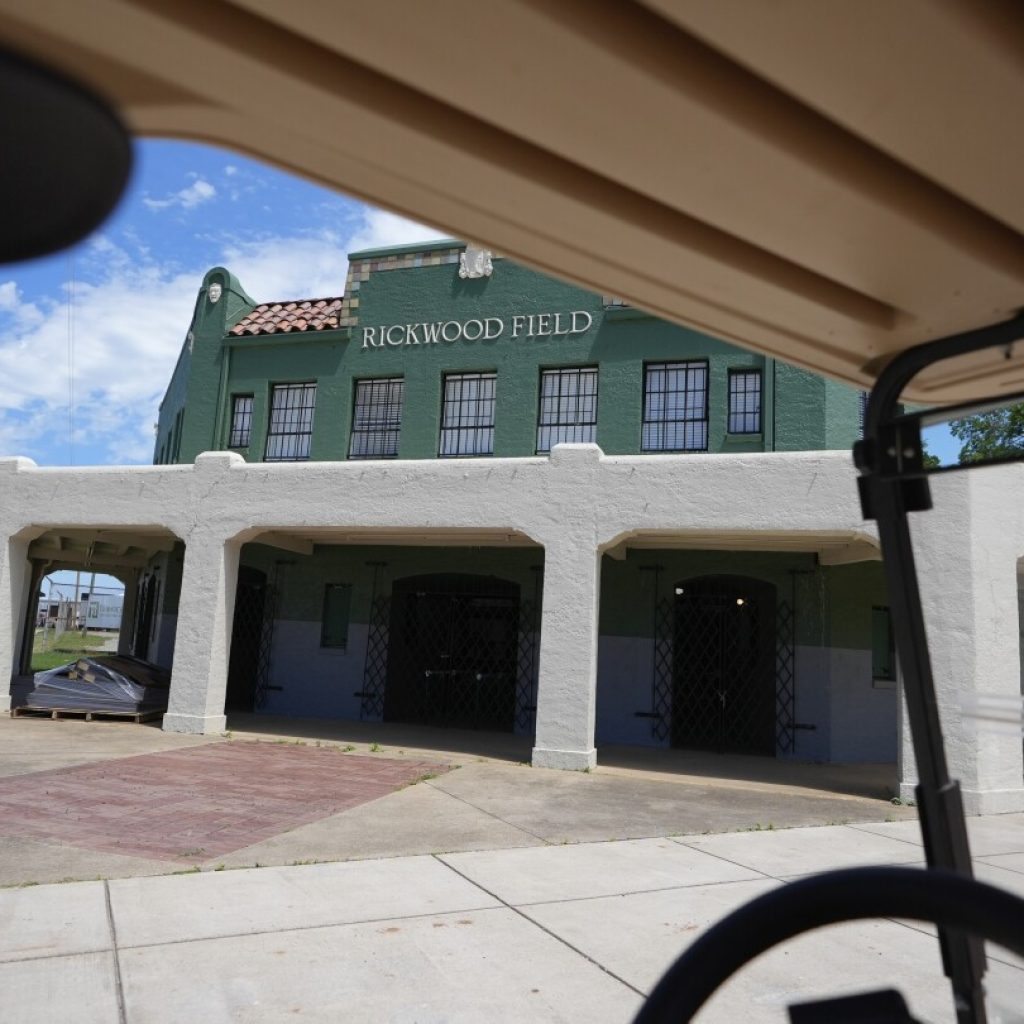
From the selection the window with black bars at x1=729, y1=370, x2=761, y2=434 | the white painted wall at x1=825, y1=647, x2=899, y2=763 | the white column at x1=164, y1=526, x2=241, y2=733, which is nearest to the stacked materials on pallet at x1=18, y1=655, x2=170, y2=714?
the white column at x1=164, y1=526, x2=241, y2=733

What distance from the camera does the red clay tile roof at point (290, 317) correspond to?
17172 millimetres

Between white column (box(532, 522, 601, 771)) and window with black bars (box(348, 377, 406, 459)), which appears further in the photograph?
window with black bars (box(348, 377, 406, 459))

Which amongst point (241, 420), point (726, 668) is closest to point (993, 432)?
point (726, 668)

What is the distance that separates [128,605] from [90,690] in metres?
11.8

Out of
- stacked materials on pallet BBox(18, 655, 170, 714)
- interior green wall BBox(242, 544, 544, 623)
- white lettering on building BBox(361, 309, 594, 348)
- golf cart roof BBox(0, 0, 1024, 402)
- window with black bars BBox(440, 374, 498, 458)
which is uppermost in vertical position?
white lettering on building BBox(361, 309, 594, 348)

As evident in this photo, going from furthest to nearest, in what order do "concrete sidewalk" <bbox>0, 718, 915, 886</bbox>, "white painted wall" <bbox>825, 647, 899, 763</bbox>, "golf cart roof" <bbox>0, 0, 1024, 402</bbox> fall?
"white painted wall" <bbox>825, 647, 899, 763</bbox>
"concrete sidewalk" <bbox>0, 718, 915, 886</bbox>
"golf cart roof" <bbox>0, 0, 1024, 402</bbox>

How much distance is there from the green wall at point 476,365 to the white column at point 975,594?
3.57 metres

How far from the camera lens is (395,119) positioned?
4.89ft

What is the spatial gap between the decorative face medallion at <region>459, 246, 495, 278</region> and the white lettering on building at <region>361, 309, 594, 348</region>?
85 cm

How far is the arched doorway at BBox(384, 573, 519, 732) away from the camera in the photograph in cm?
1595

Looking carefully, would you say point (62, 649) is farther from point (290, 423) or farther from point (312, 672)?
point (290, 423)

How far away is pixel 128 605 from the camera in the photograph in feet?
84.5

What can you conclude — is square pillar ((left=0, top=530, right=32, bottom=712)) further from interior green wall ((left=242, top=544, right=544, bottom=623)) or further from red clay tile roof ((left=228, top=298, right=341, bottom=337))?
red clay tile roof ((left=228, top=298, right=341, bottom=337))

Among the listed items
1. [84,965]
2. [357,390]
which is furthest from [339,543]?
[84,965]
